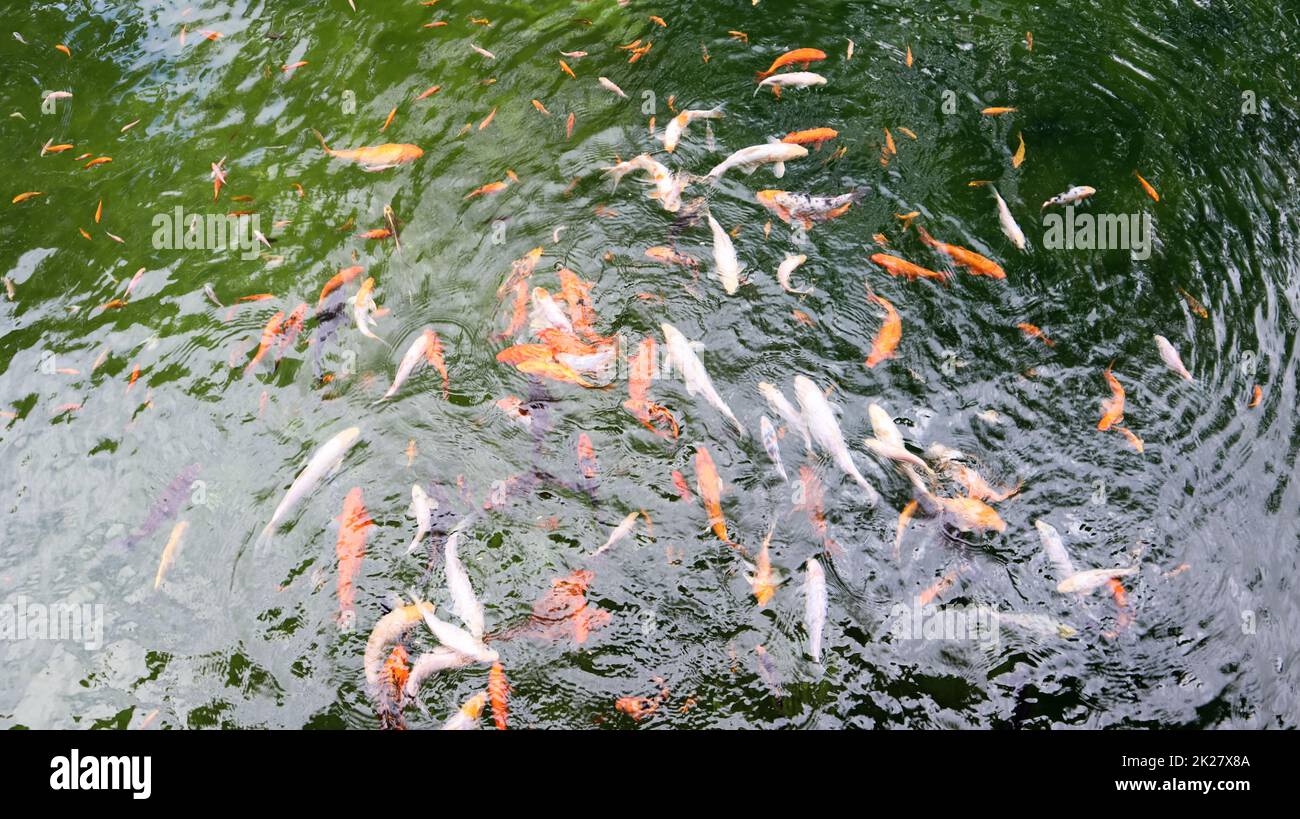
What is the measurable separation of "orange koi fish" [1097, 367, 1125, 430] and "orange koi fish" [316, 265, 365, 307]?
3.49 metres

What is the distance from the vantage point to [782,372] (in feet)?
12.4

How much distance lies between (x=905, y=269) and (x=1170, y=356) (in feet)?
3.89

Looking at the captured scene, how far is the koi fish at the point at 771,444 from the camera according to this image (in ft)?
11.5

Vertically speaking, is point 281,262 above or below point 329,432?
above

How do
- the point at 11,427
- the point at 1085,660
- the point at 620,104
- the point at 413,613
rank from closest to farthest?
the point at 1085,660
the point at 413,613
the point at 11,427
the point at 620,104

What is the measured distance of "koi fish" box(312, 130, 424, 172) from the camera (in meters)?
4.73

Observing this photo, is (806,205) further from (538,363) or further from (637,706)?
(637,706)

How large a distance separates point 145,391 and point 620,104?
2880 mm

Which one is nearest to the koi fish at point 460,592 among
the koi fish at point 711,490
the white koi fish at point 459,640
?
the white koi fish at point 459,640

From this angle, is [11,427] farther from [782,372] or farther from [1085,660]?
[1085,660]

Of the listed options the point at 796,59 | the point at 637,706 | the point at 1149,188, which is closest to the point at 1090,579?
the point at 637,706

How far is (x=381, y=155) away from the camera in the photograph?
188 inches
